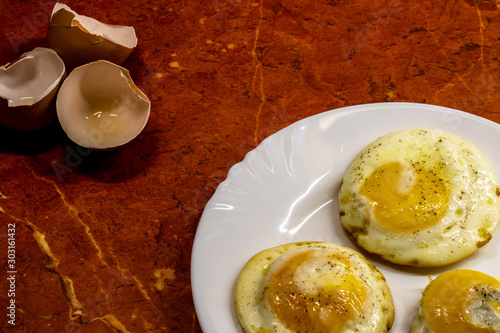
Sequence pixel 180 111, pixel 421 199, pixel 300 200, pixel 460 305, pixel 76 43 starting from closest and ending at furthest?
1. pixel 460 305
2. pixel 421 199
3. pixel 300 200
4. pixel 76 43
5. pixel 180 111

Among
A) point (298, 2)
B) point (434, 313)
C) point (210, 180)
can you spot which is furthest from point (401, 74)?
point (434, 313)

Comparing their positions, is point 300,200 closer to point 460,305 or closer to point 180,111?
point 460,305

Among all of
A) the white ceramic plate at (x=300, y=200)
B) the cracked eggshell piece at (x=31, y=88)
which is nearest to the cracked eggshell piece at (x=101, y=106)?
the cracked eggshell piece at (x=31, y=88)

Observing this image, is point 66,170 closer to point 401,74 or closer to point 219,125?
point 219,125

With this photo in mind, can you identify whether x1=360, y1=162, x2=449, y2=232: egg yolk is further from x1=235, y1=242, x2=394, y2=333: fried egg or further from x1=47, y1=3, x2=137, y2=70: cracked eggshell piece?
x1=47, y1=3, x2=137, y2=70: cracked eggshell piece

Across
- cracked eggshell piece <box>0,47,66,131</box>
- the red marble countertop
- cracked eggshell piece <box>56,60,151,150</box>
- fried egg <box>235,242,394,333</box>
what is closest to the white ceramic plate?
fried egg <box>235,242,394,333</box>

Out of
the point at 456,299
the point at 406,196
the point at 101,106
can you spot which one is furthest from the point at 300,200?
the point at 101,106
